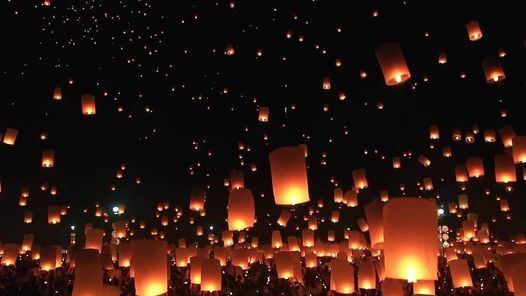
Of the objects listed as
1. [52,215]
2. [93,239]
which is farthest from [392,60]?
[52,215]

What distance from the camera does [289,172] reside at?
4.62m

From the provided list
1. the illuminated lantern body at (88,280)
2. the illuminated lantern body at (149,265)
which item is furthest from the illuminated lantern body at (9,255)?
the illuminated lantern body at (149,265)

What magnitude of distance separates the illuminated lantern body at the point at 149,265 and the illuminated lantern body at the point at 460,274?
15.8 ft

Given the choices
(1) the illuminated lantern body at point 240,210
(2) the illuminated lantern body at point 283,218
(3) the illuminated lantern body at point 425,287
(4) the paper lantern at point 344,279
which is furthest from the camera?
(2) the illuminated lantern body at point 283,218

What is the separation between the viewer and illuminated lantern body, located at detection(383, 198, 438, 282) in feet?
11.6

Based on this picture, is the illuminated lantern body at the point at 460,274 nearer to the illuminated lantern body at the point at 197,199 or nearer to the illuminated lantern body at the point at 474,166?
the illuminated lantern body at the point at 474,166

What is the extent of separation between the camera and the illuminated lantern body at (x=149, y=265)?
544 cm

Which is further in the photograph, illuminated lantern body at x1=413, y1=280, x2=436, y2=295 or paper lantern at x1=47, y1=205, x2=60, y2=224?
paper lantern at x1=47, y1=205, x2=60, y2=224

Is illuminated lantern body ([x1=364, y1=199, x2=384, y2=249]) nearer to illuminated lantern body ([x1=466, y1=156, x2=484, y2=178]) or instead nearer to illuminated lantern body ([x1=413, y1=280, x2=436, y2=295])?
illuminated lantern body ([x1=413, y1=280, x2=436, y2=295])

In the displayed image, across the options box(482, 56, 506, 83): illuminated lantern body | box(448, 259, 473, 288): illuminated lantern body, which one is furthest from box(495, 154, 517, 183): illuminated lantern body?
box(448, 259, 473, 288): illuminated lantern body

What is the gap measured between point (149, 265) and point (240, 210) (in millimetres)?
1175

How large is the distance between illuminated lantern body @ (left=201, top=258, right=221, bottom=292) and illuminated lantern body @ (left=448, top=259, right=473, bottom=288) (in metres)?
3.56

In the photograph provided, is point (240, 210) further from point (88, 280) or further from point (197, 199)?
point (197, 199)

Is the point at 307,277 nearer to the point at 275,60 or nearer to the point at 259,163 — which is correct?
the point at 275,60
